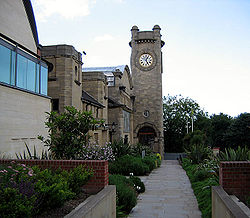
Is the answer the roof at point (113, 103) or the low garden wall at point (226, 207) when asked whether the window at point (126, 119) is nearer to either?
the roof at point (113, 103)

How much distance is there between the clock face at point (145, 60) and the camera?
141 feet

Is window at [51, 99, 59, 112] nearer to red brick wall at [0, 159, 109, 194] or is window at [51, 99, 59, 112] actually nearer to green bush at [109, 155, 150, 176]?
green bush at [109, 155, 150, 176]

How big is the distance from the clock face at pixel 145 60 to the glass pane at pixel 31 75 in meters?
30.8

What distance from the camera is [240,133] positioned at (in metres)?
40.6

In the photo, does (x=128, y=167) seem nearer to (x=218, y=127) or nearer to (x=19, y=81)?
(x=19, y=81)

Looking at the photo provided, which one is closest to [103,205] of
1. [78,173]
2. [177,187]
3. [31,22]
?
[78,173]

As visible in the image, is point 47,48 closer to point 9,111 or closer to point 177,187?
point 9,111

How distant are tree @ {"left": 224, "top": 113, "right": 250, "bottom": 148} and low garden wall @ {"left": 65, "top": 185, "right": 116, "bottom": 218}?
1456 inches

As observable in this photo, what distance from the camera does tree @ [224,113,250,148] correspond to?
40062 millimetres

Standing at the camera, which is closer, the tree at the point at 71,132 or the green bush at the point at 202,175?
the tree at the point at 71,132

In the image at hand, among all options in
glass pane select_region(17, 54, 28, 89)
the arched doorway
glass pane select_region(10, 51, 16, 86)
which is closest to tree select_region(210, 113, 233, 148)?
the arched doorway

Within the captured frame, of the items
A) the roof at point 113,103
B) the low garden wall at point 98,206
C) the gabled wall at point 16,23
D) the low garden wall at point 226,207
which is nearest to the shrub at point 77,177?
the low garden wall at point 98,206

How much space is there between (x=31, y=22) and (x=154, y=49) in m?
29.7

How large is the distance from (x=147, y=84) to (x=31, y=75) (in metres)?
30.5
